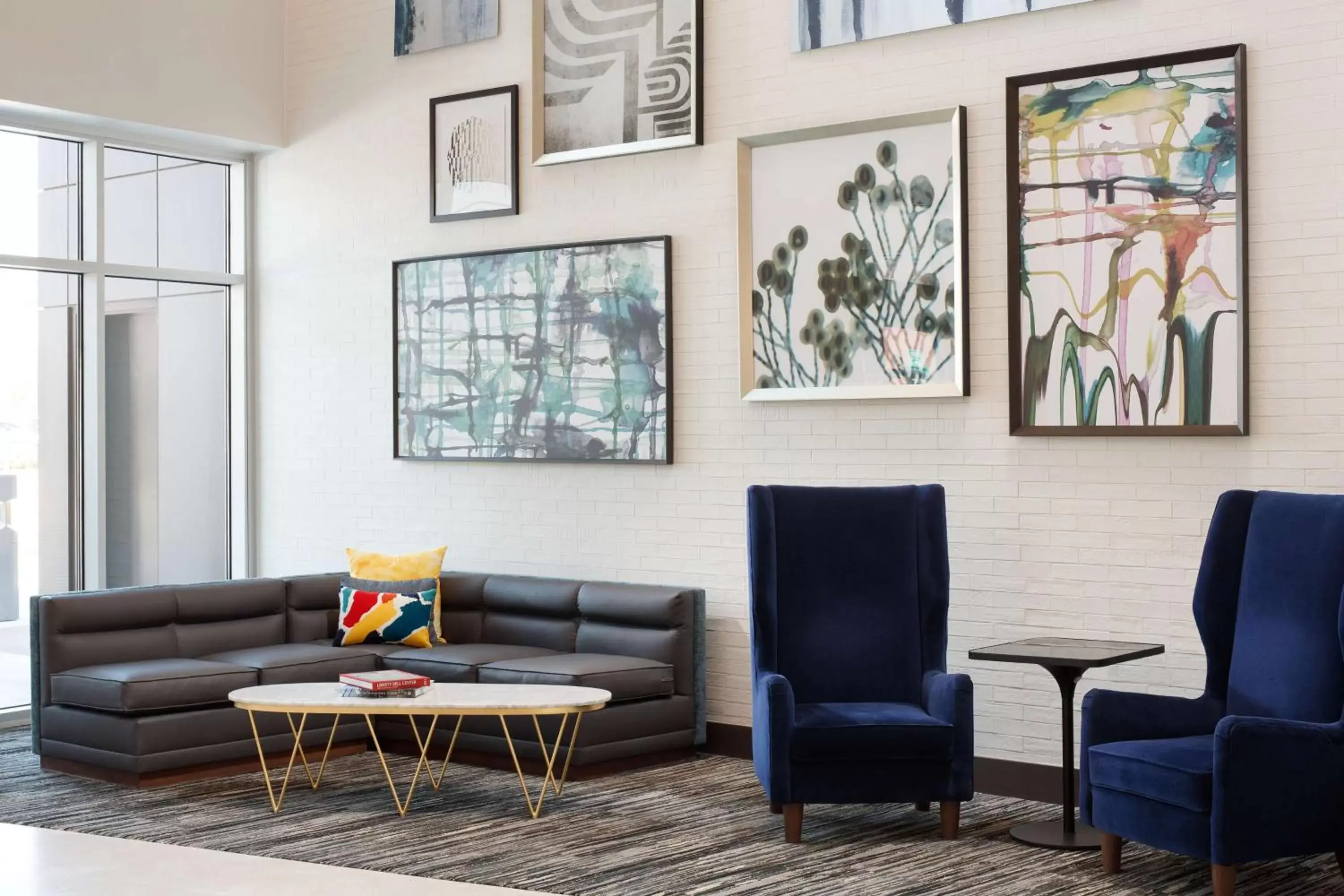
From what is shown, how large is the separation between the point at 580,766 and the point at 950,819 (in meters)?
1.56

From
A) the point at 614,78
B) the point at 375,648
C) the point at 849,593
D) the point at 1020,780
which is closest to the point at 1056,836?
the point at 1020,780

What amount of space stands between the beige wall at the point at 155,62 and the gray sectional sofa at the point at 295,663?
243 cm

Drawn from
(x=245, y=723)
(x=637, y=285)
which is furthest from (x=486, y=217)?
(x=245, y=723)

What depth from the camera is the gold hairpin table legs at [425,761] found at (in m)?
5.52

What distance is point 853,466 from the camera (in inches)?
247

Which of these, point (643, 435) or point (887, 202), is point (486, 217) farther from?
point (887, 202)

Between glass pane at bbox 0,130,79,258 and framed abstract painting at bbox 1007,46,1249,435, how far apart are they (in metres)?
4.67

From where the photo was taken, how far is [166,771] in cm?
595

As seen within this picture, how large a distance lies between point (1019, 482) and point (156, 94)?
4.71m

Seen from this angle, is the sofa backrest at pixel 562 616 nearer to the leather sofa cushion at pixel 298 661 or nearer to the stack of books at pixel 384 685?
the leather sofa cushion at pixel 298 661

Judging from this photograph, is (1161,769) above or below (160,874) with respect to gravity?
below

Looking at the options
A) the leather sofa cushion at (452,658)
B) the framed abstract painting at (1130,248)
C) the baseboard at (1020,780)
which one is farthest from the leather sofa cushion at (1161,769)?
the leather sofa cushion at (452,658)

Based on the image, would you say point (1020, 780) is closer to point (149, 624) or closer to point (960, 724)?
point (960, 724)

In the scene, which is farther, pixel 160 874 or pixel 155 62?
pixel 155 62
